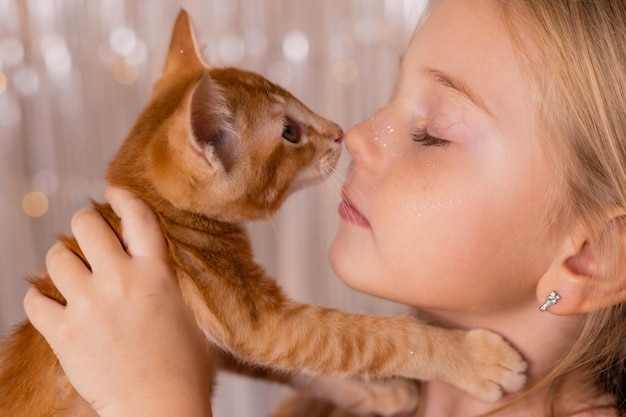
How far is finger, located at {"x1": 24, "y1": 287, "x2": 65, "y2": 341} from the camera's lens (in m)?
0.98

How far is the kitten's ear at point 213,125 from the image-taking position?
930 mm

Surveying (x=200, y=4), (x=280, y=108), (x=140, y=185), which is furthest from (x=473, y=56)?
(x=200, y=4)

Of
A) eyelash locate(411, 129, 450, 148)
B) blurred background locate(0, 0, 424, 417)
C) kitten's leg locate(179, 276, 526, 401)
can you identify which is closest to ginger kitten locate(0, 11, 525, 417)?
kitten's leg locate(179, 276, 526, 401)

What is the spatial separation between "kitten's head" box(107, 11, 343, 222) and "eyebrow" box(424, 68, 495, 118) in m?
0.25

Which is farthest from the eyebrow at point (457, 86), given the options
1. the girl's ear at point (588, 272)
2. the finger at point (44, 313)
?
the finger at point (44, 313)

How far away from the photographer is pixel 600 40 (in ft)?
3.19

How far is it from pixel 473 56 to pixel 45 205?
179 cm

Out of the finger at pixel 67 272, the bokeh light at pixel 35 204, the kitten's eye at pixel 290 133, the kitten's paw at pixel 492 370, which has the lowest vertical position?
the bokeh light at pixel 35 204

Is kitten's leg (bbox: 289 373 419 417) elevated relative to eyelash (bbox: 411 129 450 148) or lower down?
lower down

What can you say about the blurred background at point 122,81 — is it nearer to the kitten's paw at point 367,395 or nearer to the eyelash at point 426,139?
the kitten's paw at point 367,395

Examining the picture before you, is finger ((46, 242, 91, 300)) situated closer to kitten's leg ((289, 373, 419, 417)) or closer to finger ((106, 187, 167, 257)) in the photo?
finger ((106, 187, 167, 257))

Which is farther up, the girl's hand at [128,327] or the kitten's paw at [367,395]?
the girl's hand at [128,327]

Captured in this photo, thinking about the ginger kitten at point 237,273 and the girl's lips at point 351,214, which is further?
the girl's lips at point 351,214

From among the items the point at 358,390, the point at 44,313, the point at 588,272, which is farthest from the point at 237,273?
the point at 588,272
